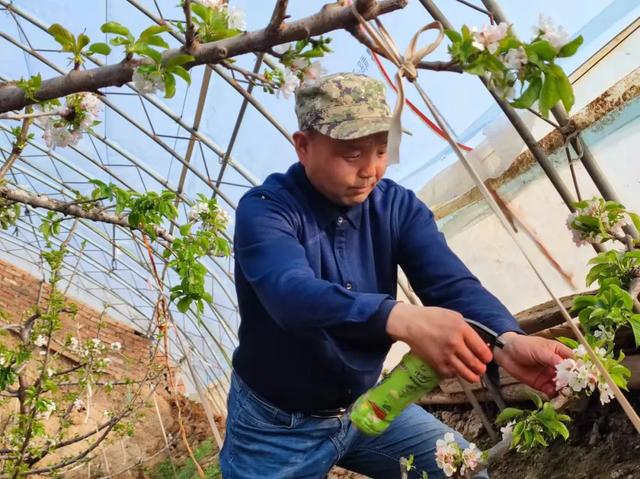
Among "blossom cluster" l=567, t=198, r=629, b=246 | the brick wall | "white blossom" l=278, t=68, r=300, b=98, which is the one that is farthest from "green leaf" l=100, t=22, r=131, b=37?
the brick wall

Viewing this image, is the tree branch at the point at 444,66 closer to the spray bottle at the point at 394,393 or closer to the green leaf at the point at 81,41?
the spray bottle at the point at 394,393

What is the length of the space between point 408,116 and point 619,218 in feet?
7.37

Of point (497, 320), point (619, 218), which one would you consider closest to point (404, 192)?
point (497, 320)

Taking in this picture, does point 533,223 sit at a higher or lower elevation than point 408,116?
lower

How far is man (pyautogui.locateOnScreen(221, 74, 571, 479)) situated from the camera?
1.45 metres

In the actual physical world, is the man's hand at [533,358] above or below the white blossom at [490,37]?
below

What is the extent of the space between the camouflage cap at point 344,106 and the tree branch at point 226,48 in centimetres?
25

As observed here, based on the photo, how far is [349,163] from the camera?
1642 mm

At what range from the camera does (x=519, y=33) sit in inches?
132

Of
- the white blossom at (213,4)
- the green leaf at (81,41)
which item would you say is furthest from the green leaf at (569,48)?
the green leaf at (81,41)

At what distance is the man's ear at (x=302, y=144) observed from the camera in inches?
69.2

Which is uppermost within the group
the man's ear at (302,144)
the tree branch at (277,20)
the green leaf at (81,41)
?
the green leaf at (81,41)

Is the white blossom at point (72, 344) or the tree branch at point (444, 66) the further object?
the white blossom at point (72, 344)

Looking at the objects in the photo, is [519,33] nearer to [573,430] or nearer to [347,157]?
[573,430]
